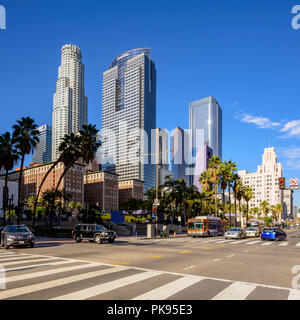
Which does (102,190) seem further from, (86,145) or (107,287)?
(107,287)

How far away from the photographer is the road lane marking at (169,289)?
7.70m

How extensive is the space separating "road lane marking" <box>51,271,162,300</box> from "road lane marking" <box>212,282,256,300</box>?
2.72 metres

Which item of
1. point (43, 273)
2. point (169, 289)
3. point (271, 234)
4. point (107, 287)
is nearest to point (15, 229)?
point (43, 273)

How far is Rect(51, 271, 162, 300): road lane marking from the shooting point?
767 cm

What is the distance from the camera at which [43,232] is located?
128 feet

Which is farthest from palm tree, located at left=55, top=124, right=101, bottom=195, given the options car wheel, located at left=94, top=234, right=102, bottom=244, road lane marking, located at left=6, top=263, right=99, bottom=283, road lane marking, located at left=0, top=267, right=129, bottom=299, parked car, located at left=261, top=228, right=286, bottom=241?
road lane marking, located at left=0, top=267, right=129, bottom=299

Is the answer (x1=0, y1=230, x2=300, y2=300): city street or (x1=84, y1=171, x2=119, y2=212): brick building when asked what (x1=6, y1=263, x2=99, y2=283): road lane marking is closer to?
(x1=0, y1=230, x2=300, y2=300): city street

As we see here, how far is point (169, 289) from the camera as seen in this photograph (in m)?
8.66

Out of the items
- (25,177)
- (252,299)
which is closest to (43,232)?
(252,299)

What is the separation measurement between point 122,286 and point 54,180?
173 metres

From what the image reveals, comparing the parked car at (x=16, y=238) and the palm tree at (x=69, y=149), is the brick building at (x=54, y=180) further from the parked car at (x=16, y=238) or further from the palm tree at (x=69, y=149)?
the parked car at (x=16, y=238)

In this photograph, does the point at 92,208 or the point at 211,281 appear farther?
the point at 92,208

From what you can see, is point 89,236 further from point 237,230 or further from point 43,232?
point 237,230
